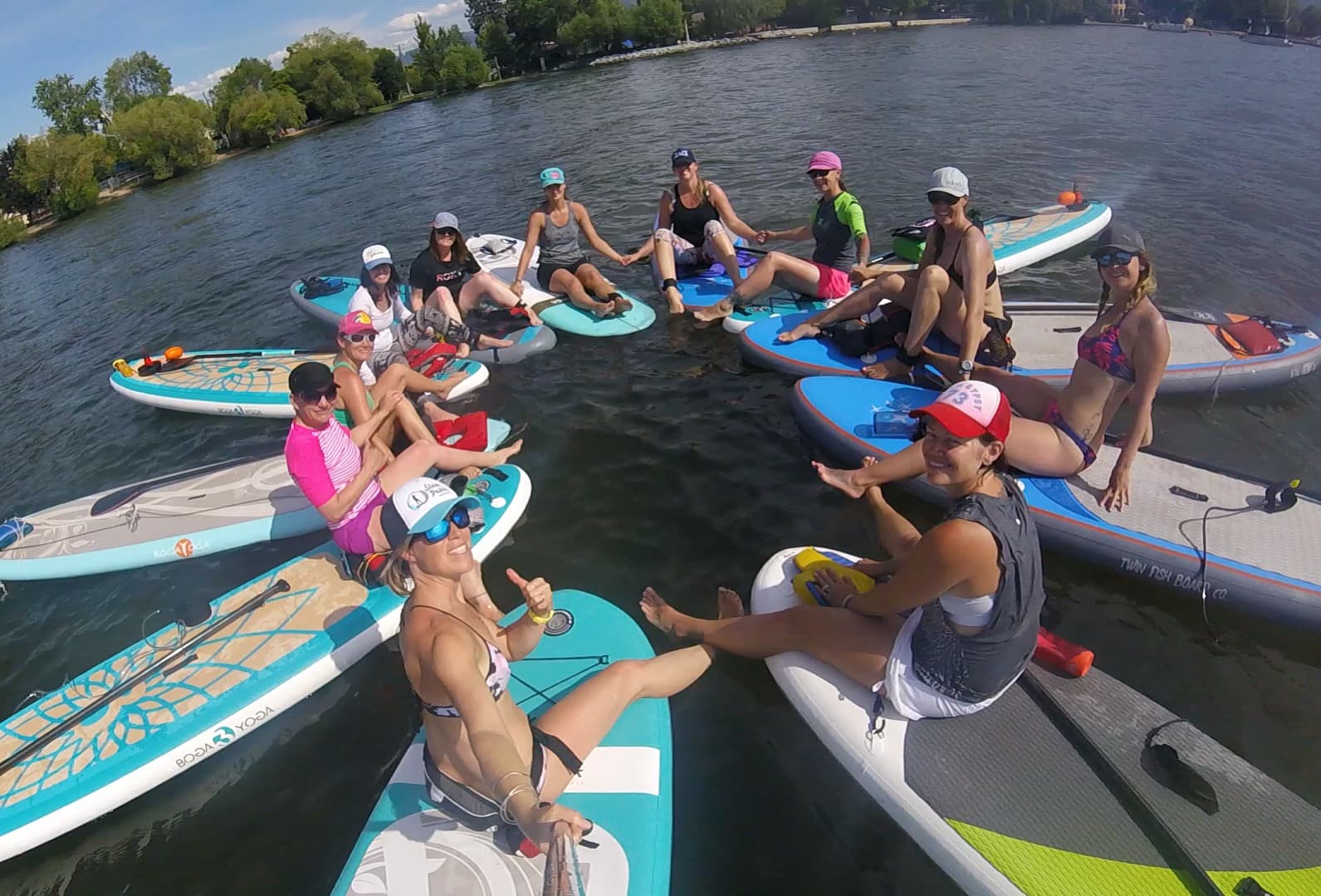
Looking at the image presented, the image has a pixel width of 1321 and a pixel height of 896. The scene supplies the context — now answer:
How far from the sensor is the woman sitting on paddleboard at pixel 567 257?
32.4 ft

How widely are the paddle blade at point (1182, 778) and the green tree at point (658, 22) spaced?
275ft

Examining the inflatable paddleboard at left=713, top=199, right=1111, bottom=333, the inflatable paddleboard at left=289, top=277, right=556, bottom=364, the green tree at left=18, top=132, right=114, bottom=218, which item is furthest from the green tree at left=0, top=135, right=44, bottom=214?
A: the inflatable paddleboard at left=713, top=199, right=1111, bottom=333

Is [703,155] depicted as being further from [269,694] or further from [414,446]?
[269,694]

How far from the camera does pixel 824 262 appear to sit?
9281 mm

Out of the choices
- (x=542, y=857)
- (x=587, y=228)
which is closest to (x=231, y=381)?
(x=587, y=228)

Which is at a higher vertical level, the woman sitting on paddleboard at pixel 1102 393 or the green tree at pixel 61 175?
the green tree at pixel 61 175

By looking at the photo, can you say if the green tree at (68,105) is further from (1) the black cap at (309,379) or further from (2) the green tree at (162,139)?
(1) the black cap at (309,379)

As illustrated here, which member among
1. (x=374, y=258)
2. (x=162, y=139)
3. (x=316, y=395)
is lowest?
(x=316, y=395)

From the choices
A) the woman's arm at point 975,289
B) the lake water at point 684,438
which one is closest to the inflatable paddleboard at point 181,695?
the lake water at point 684,438

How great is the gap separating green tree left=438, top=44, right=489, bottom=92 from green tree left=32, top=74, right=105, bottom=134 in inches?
1101

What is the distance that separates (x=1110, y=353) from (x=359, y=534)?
5.91m

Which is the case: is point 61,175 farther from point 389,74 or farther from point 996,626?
point 996,626

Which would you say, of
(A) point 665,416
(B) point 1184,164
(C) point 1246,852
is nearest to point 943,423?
(C) point 1246,852

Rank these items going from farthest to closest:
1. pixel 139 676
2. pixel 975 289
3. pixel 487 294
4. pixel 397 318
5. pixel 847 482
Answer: pixel 487 294, pixel 397 318, pixel 975 289, pixel 847 482, pixel 139 676
